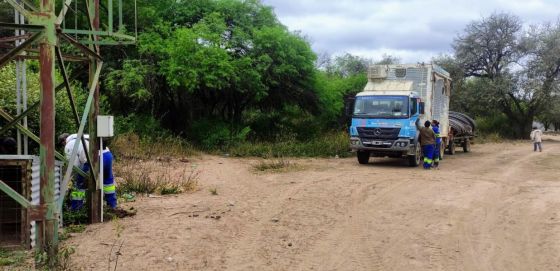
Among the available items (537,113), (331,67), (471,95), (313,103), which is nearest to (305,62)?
(313,103)

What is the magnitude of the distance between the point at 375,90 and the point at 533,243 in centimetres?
1101

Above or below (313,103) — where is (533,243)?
below

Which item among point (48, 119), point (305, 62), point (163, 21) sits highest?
point (163, 21)

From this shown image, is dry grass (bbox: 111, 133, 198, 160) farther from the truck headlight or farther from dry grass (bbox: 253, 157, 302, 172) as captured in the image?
the truck headlight

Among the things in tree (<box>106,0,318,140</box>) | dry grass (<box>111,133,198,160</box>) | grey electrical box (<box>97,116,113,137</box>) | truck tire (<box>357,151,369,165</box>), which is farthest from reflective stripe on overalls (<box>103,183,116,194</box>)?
tree (<box>106,0,318,140</box>)

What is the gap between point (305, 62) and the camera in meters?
22.9

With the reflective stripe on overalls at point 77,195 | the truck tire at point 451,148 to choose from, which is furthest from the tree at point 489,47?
the reflective stripe on overalls at point 77,195

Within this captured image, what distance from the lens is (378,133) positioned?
54.7 feet

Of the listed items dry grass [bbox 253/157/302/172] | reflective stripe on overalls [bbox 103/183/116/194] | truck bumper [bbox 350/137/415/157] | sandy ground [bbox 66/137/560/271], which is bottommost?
sandy ground [bbox 66/137/560/271]

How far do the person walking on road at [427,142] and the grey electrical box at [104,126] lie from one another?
38.0ft

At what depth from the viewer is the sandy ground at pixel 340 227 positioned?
6.39 meters

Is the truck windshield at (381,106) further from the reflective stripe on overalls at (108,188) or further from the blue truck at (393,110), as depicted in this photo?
the reflective stripe on overalls at (108,188)

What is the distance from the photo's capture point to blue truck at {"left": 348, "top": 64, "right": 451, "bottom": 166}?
53.9 feet

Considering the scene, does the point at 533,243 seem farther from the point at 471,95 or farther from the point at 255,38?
the point at 471,95
